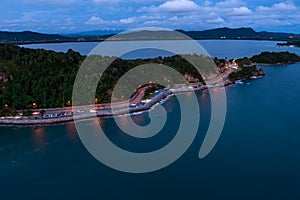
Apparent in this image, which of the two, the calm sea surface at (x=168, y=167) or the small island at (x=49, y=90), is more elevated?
the small island at (x=49, y=90)

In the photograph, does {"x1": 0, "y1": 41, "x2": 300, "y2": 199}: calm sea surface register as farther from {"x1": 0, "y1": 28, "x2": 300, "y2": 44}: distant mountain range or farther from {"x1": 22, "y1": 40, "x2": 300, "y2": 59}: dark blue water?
{"x1": 0, "y1": 28, "x2": 300, "y2": 44}: distant mountain range

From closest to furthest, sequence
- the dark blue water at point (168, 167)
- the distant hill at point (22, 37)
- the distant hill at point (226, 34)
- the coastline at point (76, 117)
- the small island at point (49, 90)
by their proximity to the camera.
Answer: the dark blue water at point (168, 167)
the coastline at point (76, 117)
the small island at point (49, 90)
the distant hill at point (22, 37)
the distant hill at point (226, 34)

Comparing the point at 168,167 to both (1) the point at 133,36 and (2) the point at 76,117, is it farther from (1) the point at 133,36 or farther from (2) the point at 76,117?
(1) the point at 133,36

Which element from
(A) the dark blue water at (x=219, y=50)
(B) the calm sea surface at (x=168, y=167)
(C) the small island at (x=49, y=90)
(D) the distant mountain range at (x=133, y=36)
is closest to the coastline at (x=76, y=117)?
(C) the small island at (x=49, y=90)

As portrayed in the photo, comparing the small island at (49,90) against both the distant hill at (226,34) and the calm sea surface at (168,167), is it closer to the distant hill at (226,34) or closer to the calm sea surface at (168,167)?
the calm sea surface at (168,167)

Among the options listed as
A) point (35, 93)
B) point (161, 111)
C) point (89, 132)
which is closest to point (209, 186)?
point (89, 132)

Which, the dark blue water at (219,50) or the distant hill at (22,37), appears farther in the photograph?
the distant hill at (22,37)

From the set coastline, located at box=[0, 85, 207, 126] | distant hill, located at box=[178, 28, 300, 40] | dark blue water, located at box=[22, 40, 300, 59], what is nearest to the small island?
coastline, located at box=[0, 85, 207, 126]

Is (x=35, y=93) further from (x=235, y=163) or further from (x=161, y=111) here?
(x=235, y=163)
